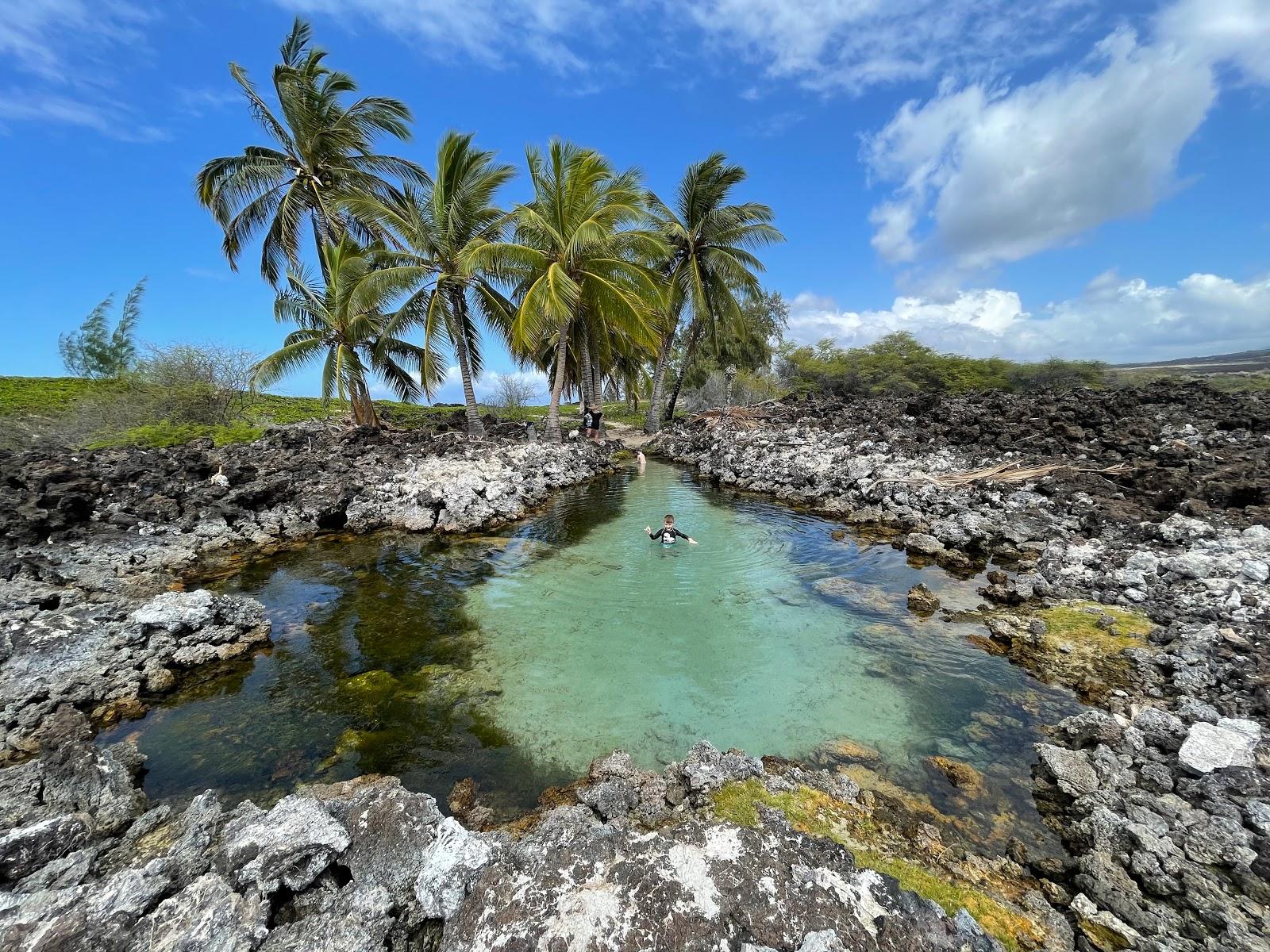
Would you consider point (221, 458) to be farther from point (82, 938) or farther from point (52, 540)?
point (82, 938)

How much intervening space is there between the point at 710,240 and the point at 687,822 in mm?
25449

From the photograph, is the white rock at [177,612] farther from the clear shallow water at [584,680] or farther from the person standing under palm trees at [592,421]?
the person standing under palm trees at [592,421]

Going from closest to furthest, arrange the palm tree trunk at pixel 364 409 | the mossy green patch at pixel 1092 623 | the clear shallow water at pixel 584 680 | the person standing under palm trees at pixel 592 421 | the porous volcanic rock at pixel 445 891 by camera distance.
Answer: the porous volcanic rock at pixel 445 891
the clear shallow water at pixel 584 680
the mossy green patch at pixel 1092 623
the palm tree trunk at pixel 364 409
the person standing under palm trees at pixel 592 421

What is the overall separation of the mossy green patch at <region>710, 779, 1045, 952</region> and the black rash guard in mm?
6715

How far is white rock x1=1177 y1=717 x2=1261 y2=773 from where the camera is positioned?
3.84 m

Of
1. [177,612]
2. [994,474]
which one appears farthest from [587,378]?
[177,612]

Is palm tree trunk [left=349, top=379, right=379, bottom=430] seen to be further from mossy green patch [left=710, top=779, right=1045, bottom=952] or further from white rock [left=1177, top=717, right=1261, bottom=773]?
white rock [left=1177, top=717, right=1261, bottom=773]

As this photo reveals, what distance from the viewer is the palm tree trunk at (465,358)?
18.2 m

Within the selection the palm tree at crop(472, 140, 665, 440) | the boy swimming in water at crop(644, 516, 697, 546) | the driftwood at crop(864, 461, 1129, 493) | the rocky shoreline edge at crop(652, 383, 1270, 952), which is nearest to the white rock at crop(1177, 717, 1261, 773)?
the rocky shoreline edge at crop(652, 383, 1270, 952)

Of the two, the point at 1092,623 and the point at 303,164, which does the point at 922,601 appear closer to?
the point at 1092,623

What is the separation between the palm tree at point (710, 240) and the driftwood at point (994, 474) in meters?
13.1

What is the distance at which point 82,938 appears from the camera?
241cm

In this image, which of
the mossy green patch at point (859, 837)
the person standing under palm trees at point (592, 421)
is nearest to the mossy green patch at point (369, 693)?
the mossy green patch at point (859, 837)

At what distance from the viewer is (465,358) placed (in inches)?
739
